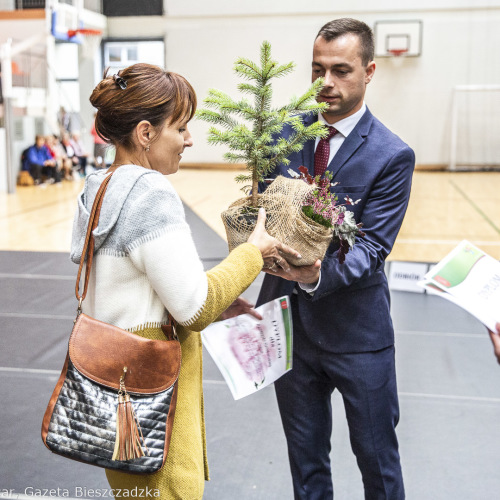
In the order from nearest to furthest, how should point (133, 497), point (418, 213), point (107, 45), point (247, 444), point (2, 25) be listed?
point (133, 497)
point (247, 444)
point (418, 213)
point (2, 25)
point (107, 45)

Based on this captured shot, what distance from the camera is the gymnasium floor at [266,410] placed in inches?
101

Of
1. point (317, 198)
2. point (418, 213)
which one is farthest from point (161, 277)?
point (418, 213)

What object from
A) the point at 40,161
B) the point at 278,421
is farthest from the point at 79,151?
the point at 278,421

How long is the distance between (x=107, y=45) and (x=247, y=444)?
15.1 meters

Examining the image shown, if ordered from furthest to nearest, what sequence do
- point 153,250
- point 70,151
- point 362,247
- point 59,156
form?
point 70,151 → point 59,156 → point 362,247 → point 153,250

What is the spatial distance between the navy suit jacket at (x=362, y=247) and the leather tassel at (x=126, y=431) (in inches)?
23.6

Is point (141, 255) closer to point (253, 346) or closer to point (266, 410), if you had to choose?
point (253, 346)

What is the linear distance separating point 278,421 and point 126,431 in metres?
1.97

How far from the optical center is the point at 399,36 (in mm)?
15453

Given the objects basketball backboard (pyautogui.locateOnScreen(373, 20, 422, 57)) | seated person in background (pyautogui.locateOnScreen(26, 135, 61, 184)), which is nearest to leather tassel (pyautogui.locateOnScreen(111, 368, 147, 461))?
seated person in background (pyautogui.locateOnScreen(26, 135, 61, 184))

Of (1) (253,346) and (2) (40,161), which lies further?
(2) (40,161)

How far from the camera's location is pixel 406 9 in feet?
50.3

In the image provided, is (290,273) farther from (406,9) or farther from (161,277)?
(406,9)

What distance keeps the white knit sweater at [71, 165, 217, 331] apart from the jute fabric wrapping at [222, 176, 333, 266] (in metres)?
0.30
